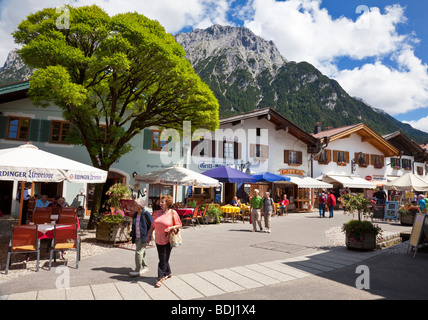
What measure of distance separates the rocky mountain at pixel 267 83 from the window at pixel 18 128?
258ft

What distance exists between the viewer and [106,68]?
32.9 ft

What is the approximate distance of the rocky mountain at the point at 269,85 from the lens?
105375 mm

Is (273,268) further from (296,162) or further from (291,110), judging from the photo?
(291,110)

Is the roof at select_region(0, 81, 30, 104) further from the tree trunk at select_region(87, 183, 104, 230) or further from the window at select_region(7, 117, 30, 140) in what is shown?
the tree trunk at select_region(87, 183, 104, 230)

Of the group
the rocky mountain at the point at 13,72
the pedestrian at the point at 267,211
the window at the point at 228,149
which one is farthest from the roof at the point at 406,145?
the rocky mountain at the point at 13,72

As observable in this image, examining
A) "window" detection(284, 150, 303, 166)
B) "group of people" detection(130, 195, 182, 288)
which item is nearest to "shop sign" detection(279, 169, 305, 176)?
"window" detection(284, 150, 303, 166)

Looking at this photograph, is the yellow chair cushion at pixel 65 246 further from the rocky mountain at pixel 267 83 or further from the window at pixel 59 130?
the rocky mountain at pixel 267 83

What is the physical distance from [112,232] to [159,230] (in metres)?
4.03

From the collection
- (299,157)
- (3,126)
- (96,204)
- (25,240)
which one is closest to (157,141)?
(96,204)

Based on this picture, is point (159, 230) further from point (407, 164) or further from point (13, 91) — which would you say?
point (407, 164)

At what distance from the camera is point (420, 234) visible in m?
7.36

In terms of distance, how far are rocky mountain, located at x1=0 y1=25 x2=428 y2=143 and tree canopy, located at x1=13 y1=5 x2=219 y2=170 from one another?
80726mm
